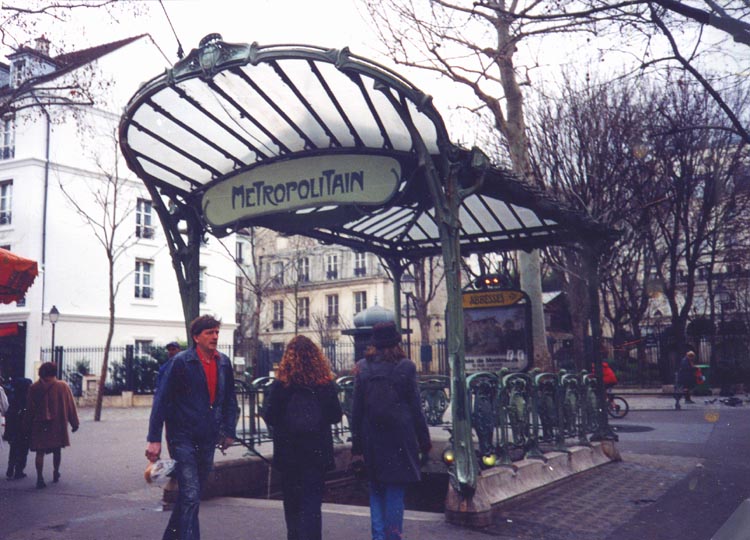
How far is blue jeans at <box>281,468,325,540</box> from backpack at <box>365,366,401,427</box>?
0.54 metres

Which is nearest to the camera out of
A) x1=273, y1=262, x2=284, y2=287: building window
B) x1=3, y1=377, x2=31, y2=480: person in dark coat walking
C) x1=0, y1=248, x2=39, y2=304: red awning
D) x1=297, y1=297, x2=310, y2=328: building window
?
x1=0, y1=248, x2=39, y2=304: red awning

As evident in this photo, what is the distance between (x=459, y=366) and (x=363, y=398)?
59.0 inches

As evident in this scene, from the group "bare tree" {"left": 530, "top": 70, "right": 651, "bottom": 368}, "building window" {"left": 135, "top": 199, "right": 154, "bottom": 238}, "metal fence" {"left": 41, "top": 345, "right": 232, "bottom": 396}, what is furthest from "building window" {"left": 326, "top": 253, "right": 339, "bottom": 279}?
"bare tree" {"left": 530, "top": 70, "right": 651, "bottom": 368}

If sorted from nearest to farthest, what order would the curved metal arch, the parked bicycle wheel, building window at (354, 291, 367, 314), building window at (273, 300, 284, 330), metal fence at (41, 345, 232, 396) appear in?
the curved metal arch → the parked bicycle wheel → metal fence at (41, 345, 232, 396) → building window at (354, 291, 367, 314) → building window at (273, 300, 284, 330)

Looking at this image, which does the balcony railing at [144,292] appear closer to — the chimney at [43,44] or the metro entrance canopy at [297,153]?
the chimney at [43,44]

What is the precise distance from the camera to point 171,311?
38.2 meters

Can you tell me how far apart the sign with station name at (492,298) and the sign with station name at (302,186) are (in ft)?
12.7

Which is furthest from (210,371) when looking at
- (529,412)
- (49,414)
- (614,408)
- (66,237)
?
(66,237)

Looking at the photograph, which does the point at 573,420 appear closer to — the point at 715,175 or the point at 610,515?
the point at 610,515

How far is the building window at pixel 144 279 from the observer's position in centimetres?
3678

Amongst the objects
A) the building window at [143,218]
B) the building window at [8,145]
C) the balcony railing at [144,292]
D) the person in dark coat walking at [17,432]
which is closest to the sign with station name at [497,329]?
the person in dark coat walking at [17,432]

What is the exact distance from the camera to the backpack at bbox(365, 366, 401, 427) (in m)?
5.32

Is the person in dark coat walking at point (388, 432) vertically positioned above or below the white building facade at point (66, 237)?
below

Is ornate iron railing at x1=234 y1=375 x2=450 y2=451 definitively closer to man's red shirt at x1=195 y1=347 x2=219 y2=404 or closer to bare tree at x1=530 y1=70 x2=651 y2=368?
man's red shirt at x1=195 y1=347 x2=219 y2=404
